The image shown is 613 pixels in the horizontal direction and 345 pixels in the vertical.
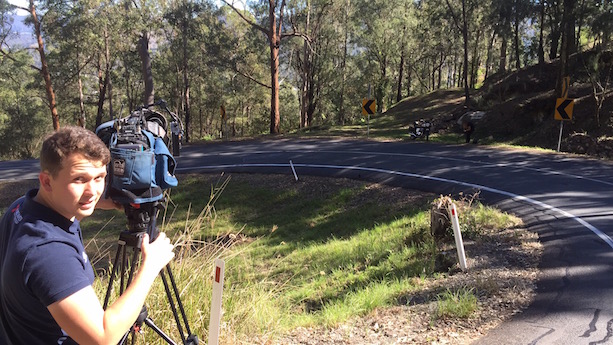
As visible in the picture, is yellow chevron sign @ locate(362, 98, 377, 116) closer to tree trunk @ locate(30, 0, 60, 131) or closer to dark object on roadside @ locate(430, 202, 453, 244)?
dark object on roadside @ locate(430, 202, 453, 244)

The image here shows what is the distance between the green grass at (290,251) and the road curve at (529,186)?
3.14 ft

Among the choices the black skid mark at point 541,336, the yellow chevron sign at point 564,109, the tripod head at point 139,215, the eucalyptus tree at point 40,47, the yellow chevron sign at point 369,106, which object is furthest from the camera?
the eucalyptus tree at point 40,47

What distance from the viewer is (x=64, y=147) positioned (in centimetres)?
160

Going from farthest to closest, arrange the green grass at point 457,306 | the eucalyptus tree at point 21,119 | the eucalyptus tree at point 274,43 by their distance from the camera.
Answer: the eucalyptus tree at point 21,119
the eucalyptus tree at point 274,43
the green grass at point 457,306

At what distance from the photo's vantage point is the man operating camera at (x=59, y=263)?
1.44 m

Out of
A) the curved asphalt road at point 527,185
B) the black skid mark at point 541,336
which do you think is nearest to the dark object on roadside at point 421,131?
the curved asphalt road at point 527,185

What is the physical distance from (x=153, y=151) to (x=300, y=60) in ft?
125

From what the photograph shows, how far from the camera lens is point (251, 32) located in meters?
32.5

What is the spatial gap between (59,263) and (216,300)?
1177 millimetres

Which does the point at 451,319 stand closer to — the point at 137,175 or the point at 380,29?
the point at 137,175

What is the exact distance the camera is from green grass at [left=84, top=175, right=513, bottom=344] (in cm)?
374

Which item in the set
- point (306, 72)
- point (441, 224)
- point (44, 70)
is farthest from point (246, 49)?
point (441, 224)

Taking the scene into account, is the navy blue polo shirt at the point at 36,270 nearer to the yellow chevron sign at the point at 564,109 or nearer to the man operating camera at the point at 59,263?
the man operating camera at the point at 59,263

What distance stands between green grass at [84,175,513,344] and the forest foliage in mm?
9517
